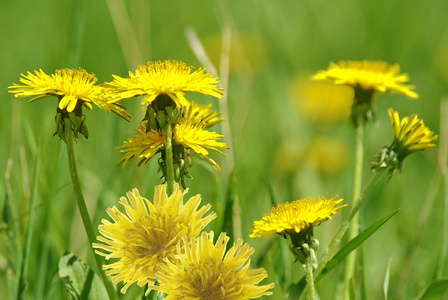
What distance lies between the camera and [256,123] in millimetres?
3387

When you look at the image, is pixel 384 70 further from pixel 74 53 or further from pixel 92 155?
pixel 92 155

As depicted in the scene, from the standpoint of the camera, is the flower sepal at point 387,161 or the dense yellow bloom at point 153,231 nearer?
the dense yellow bloom at point 153,231

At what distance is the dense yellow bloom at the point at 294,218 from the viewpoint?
1.08 meters

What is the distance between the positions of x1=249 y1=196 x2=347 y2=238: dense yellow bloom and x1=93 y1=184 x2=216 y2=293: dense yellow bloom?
0.11 m

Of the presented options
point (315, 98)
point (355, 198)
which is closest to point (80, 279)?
point (355, 198)

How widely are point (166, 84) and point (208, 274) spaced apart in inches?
14.2

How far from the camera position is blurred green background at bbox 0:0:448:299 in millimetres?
1771

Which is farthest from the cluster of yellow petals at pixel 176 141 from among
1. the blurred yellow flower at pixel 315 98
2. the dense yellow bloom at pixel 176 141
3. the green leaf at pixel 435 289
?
the blurred yellow flower at pixel 315 98

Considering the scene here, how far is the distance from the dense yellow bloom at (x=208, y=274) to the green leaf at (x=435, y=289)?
407 mm

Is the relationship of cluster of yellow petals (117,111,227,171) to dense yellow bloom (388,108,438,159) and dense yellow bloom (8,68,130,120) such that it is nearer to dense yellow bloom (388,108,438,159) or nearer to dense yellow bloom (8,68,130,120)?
dense yellow bloom (8,68,130,120)

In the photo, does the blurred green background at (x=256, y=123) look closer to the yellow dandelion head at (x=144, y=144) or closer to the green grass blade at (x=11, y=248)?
the green grass blade at (x=11, y=248)

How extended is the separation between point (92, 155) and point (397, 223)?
4.33 feet

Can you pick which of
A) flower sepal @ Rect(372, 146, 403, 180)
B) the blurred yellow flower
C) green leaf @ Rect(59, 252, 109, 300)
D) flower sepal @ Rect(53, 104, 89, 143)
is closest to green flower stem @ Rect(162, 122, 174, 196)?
flower sepal @ Rect(53, 104, 89, 143)

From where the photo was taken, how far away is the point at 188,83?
1.15 m
